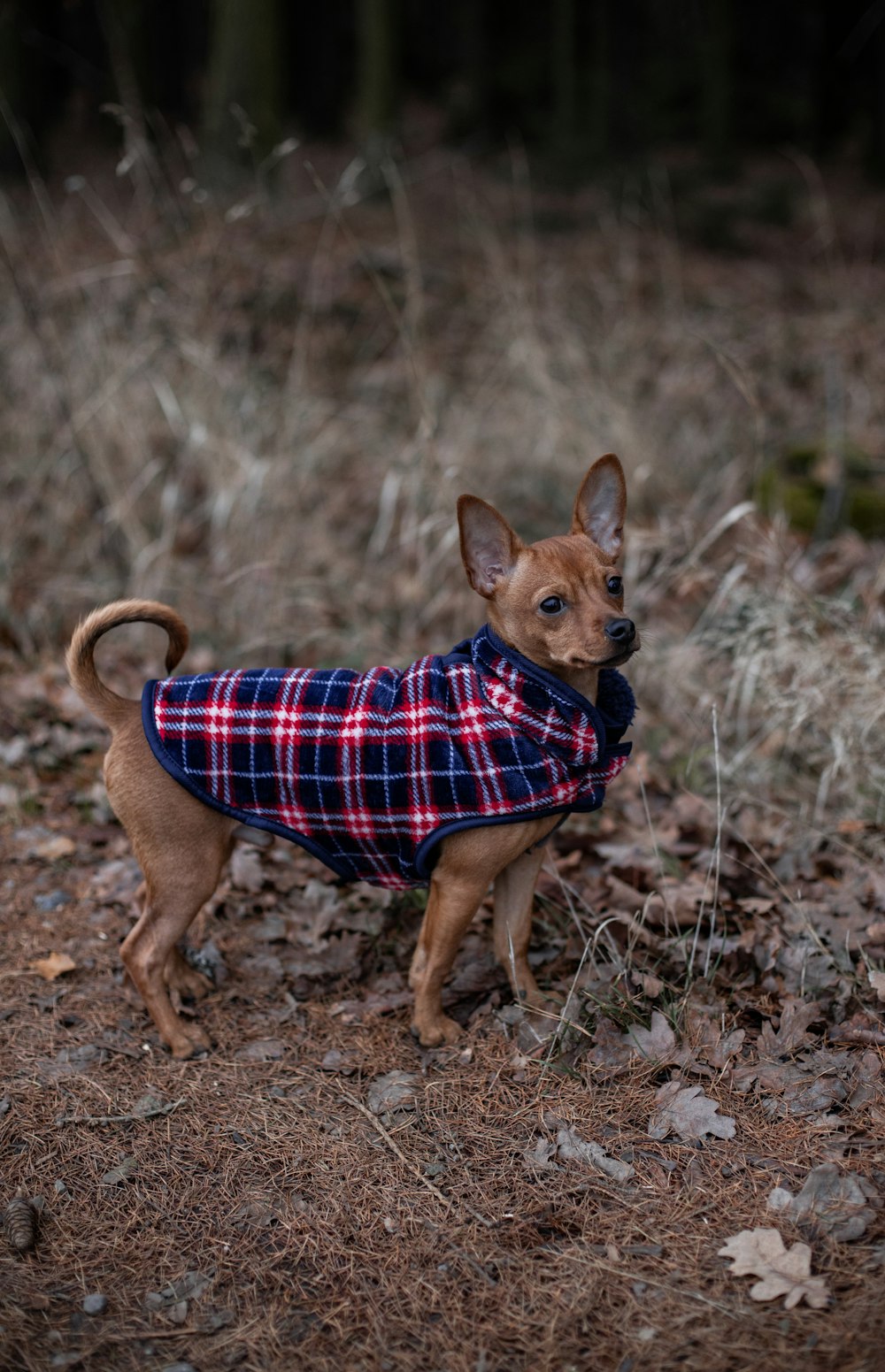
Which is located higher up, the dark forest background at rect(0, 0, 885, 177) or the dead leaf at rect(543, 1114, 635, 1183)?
the dark forest background at rect(0, 0, 885, 177)

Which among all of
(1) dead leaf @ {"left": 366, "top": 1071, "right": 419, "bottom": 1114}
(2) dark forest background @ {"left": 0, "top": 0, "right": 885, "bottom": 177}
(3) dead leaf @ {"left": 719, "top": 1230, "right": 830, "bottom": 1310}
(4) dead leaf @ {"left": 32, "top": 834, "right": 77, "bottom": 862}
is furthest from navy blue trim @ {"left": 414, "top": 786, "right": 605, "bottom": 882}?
(2) dark forest background @ {"left": 0, "top": 0, "right": 885, "bottom": 177}

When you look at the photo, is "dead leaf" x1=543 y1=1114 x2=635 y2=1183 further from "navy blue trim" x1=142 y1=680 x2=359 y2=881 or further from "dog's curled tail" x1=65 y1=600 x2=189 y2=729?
"dog's curled tail" x1=65 y1=600 x2=189 y2=729

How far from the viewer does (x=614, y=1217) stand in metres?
2.80

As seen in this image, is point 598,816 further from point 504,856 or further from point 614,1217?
point 614,1217

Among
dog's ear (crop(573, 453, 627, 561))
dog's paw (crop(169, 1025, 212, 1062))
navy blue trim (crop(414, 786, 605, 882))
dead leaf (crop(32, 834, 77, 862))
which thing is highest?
dog's ear (crop(573, 453, 627, 561))

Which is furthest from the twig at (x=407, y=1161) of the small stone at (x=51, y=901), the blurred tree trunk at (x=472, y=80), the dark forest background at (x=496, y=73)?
the blurred tree trunk at (x=472, y=80)

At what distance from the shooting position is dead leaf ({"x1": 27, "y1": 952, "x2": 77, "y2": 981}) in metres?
3.88

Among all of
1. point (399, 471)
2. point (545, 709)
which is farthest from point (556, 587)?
point (399, 471)

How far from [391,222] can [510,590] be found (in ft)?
39.8

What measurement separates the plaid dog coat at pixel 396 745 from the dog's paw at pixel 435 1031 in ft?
1.93

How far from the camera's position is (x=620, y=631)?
122 inches

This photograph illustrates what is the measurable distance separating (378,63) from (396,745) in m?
16.6

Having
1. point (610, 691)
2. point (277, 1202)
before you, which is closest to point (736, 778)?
point (610, 691)

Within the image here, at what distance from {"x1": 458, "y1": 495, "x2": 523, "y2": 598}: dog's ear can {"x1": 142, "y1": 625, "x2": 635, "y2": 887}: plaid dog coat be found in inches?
7.5
